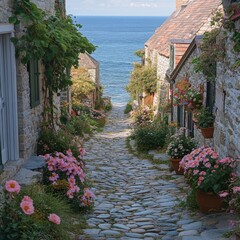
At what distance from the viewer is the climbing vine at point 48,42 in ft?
25.6

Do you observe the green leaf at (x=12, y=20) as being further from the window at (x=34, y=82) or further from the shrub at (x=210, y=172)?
the shrub at (x=210, y=172)

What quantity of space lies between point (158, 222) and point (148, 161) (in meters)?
6.04

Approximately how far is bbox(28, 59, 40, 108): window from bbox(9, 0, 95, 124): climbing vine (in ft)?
0.80

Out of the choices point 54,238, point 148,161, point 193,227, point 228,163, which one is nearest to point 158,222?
point 193,227

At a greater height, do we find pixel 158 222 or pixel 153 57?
pixel 153 57

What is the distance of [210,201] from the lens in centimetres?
756

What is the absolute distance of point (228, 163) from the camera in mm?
7453

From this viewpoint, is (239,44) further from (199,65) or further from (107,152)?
(107,152)

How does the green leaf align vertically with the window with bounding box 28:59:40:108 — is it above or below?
above

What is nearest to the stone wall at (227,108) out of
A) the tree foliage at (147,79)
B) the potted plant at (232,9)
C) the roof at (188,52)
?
the potted plant at (232,9)

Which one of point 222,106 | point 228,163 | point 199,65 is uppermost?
point 199,65

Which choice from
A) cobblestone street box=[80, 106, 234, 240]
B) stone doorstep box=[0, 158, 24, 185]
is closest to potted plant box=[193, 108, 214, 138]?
cobblestone street box=[80, 106, 234, 240]

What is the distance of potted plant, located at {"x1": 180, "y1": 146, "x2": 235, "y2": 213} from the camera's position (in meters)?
7.37

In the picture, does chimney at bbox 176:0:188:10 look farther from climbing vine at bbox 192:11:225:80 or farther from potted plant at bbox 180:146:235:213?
potted plant at bbox 180:146:235:213
